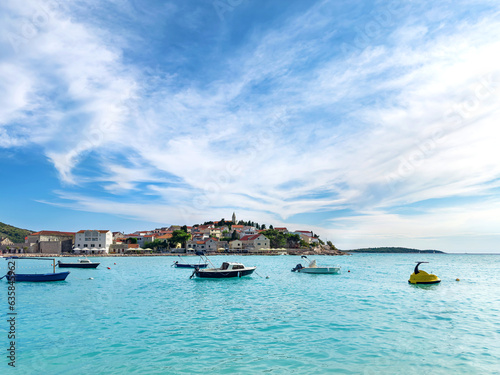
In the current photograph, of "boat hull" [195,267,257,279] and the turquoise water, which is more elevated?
the turquoise water

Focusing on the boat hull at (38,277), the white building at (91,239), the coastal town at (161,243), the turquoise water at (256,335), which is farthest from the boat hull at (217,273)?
the white building at (91,239)

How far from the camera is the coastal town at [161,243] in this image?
136000mm

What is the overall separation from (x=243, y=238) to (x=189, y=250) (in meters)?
30.4

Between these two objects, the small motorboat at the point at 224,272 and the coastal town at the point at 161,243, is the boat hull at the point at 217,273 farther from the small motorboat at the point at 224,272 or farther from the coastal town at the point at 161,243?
the coastal town at the point at 161,243

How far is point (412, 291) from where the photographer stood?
32.0 meters

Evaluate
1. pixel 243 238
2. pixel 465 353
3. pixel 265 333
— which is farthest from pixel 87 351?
pixel 243 238

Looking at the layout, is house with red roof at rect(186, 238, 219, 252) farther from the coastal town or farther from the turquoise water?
the turquoise water

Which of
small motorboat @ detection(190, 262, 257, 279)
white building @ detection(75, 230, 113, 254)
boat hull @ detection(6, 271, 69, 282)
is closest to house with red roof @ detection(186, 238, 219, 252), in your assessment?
white building @ detection(75, 230, 113, 254)

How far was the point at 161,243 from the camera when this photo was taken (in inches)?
6373

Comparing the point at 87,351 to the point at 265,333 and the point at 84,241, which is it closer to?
the point at 265,333

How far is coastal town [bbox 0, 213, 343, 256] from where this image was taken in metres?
136

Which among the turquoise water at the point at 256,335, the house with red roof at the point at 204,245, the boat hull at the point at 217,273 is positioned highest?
the turquoise water at the point at 256,335

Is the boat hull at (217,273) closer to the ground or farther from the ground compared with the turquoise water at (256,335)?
closer to the ground

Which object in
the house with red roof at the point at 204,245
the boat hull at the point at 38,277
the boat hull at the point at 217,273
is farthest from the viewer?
the house with red roof at the point at 204,245
